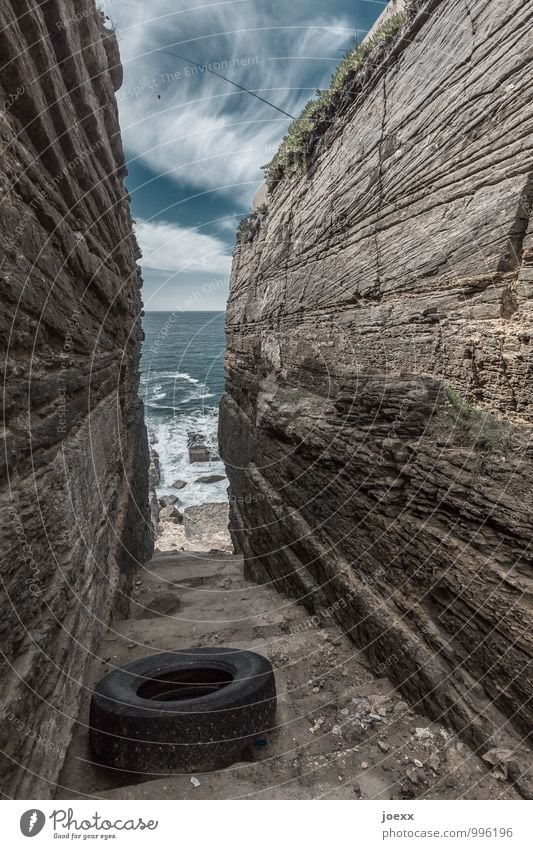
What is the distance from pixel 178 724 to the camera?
499 centimetres

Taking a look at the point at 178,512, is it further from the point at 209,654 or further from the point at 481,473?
the point at 481,473

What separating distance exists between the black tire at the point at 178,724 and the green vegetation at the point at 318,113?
11.7 meters

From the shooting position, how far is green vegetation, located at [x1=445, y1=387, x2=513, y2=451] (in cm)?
513

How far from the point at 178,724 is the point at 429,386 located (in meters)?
5.39

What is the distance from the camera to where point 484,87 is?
19.7 ft

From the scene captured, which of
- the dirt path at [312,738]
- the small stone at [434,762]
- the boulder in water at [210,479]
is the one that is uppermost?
the small stone at [434,762]

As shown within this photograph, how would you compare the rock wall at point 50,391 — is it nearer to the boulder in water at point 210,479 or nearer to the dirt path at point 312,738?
the dirt path at point 312,738

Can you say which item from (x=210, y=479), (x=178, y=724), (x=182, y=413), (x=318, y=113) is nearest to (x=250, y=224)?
(x=318, y=113)

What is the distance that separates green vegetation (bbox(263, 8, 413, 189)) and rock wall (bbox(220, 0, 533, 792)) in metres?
0.46

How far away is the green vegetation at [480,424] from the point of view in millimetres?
5129

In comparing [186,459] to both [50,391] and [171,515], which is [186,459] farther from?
[50,391]

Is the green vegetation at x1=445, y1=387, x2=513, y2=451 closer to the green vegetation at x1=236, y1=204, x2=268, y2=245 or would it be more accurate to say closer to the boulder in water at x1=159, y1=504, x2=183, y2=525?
the green vegetation at x1=236, y1=204, x2=268, y2=245

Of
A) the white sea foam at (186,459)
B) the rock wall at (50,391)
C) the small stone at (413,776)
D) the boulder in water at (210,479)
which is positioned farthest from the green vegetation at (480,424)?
the boulder in water at (210,479)

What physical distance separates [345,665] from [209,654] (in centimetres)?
212
